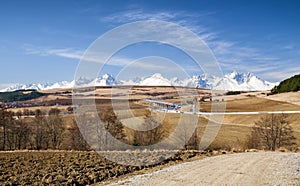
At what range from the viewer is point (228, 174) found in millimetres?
20156

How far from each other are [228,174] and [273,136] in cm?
4711

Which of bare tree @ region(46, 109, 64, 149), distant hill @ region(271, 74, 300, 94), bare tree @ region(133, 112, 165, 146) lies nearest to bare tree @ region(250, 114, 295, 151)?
bare tree @ region(133, 112, 165, 146)

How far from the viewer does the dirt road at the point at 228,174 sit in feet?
59.3

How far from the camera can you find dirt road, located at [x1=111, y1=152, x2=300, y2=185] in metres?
18.1

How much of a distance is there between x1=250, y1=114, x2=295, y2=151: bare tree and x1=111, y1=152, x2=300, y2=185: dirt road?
38.3 meters

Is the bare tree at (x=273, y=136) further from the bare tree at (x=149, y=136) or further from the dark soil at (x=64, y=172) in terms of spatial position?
the dark soil at (x=64, y=172)

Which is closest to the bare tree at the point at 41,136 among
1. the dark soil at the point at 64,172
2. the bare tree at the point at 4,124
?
the bare tree at the point at 4,124

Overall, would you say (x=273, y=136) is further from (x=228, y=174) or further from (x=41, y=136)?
(x=41, y=136)

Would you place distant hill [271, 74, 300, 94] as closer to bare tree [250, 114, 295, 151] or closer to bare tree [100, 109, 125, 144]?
bare tree [250, 114, 295, 151]

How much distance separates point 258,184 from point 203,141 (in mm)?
38409

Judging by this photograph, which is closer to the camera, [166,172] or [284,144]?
[166,172]

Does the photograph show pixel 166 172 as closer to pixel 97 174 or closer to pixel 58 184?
pixel 97 174

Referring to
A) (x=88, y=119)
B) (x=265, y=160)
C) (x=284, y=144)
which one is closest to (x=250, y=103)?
(x=284, y=144)

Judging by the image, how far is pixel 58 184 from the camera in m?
18.7
